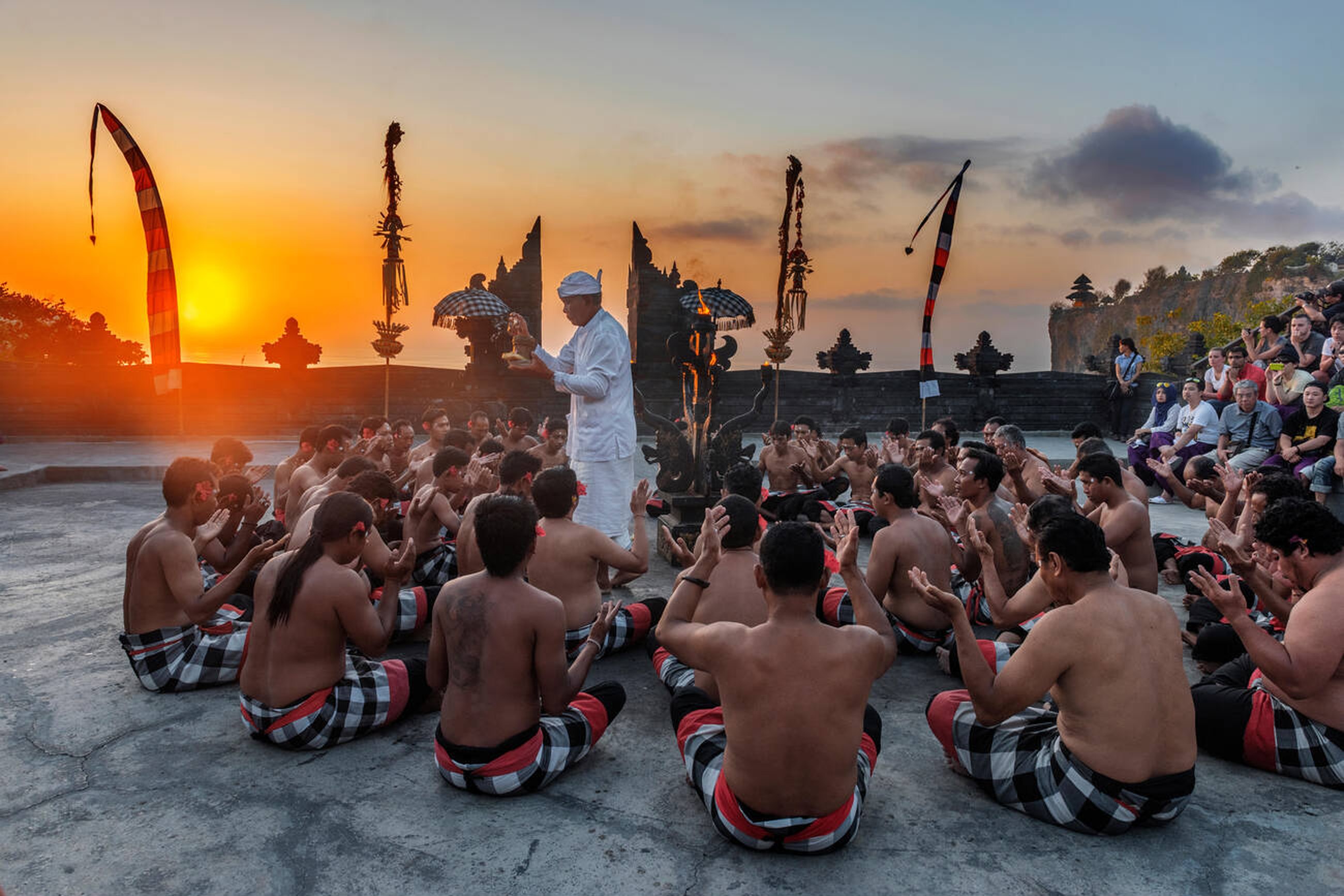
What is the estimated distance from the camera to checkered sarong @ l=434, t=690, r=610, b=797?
2971 millimetres

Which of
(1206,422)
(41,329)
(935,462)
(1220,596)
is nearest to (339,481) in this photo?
(935,462)

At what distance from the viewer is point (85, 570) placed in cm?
653

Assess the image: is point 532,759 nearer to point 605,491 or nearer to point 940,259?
point 605,491

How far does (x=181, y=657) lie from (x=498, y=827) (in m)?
2.25

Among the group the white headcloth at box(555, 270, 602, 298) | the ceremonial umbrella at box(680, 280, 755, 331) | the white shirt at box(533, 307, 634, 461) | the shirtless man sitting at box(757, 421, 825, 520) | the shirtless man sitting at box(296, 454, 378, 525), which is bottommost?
the shirtless man sitting at box(757, 421, 825, 520)

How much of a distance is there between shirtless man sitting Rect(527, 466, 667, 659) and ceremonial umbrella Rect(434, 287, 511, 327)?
49.6ft

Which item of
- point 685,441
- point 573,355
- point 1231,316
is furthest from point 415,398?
point 1231,316

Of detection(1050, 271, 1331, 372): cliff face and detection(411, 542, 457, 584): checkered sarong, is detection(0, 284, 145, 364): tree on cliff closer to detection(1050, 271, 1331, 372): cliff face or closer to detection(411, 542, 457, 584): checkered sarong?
detection(411, 542, 457, 584): checkered sarong

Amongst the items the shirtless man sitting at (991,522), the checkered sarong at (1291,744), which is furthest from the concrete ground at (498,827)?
the shirtless man sitting at (991,522)

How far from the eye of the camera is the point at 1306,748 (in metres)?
3.12

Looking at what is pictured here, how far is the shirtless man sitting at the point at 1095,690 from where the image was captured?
8.63ft

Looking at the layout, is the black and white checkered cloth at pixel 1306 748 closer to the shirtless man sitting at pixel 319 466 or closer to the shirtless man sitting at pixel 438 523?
the shirtless man sitting at pixel 438 523

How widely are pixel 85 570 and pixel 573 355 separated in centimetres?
451

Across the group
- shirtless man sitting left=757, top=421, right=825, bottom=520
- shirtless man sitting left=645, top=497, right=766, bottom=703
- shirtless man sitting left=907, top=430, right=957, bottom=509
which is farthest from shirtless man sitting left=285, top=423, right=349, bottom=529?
shirtless man sitting left=907, top=430, right=957, bottom=509
